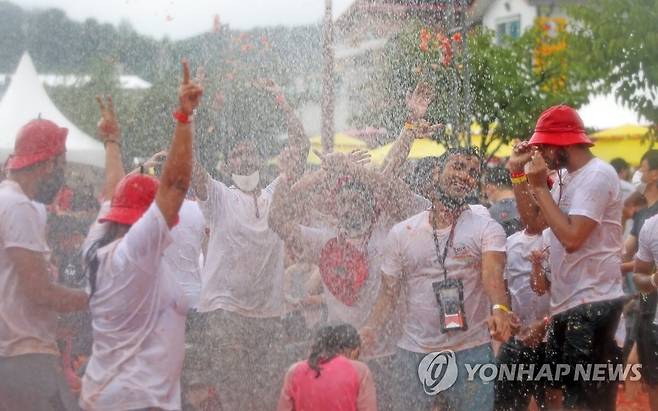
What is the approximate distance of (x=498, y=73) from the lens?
13.5 meters

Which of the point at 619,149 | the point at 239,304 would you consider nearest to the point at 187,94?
the point at 239,304

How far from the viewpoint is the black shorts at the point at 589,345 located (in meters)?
4.98

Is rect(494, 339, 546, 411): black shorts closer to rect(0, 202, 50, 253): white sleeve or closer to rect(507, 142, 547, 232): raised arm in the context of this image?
rect(507, 142, 547, 232): raised arm

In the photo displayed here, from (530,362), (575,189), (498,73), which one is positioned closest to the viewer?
(575,189)

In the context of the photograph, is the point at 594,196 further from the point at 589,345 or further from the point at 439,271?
the point at 439,271

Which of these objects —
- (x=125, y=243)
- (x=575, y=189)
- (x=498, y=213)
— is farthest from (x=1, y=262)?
(x=498, y=213)

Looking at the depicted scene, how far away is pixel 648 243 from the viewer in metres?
6.19

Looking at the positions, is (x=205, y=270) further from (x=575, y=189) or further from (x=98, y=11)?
(x=98, y=11)

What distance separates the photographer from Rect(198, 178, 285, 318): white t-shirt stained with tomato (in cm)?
618

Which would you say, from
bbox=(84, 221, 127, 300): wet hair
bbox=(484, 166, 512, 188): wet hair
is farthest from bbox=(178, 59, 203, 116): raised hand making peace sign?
bbox=(484, 166, 512, 188): wet hair

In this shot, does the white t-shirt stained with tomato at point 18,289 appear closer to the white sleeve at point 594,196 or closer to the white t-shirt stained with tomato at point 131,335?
the white t-shirt stained with tomato at point 131,335

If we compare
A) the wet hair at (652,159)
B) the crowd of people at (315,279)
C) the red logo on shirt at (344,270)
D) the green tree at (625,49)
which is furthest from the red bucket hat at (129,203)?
the green tree at (625,49)

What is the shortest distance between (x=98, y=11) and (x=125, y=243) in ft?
40.8

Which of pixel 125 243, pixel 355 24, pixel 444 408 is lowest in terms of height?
pixel 444 408
